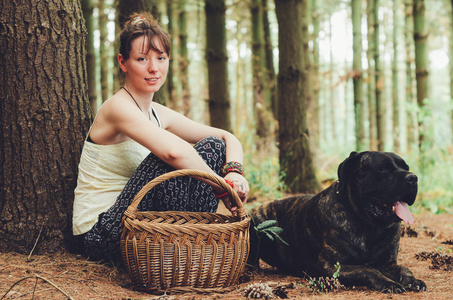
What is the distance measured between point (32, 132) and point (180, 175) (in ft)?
4.71

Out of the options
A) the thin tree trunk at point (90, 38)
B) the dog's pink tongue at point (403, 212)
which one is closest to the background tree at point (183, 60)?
the thin tree trunk at point (90, 38)

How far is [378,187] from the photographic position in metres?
2.97

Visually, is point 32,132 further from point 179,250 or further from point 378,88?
point 378,88

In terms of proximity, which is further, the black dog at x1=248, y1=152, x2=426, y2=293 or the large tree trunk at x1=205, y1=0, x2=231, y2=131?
the large tree trunk at x1=205, y1=0, x2=231, y2=131

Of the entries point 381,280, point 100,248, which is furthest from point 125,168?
point 381,280

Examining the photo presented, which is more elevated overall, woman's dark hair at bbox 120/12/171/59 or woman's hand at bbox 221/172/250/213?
woman's dark hair at bbox 120/12/171/59

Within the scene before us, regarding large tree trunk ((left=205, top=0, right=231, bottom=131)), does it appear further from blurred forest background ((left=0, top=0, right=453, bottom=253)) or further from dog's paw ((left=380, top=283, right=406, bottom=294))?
dog's paw ((left=380, top=283, right=406, bottom=294))

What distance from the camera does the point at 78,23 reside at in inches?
145

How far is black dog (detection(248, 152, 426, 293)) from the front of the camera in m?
2.88

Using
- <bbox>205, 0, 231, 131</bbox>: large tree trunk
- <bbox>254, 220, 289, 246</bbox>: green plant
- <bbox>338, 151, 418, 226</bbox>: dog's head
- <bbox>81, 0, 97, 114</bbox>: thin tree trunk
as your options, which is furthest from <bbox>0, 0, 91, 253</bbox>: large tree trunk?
<bbox>81, 0, 97, 114</bbox>: thin tree trunk

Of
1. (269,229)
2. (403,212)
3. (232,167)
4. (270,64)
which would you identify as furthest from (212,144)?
(270,64)

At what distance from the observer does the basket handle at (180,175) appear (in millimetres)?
2650

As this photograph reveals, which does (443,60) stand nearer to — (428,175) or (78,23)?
(428,175)

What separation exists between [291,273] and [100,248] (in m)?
1.52
